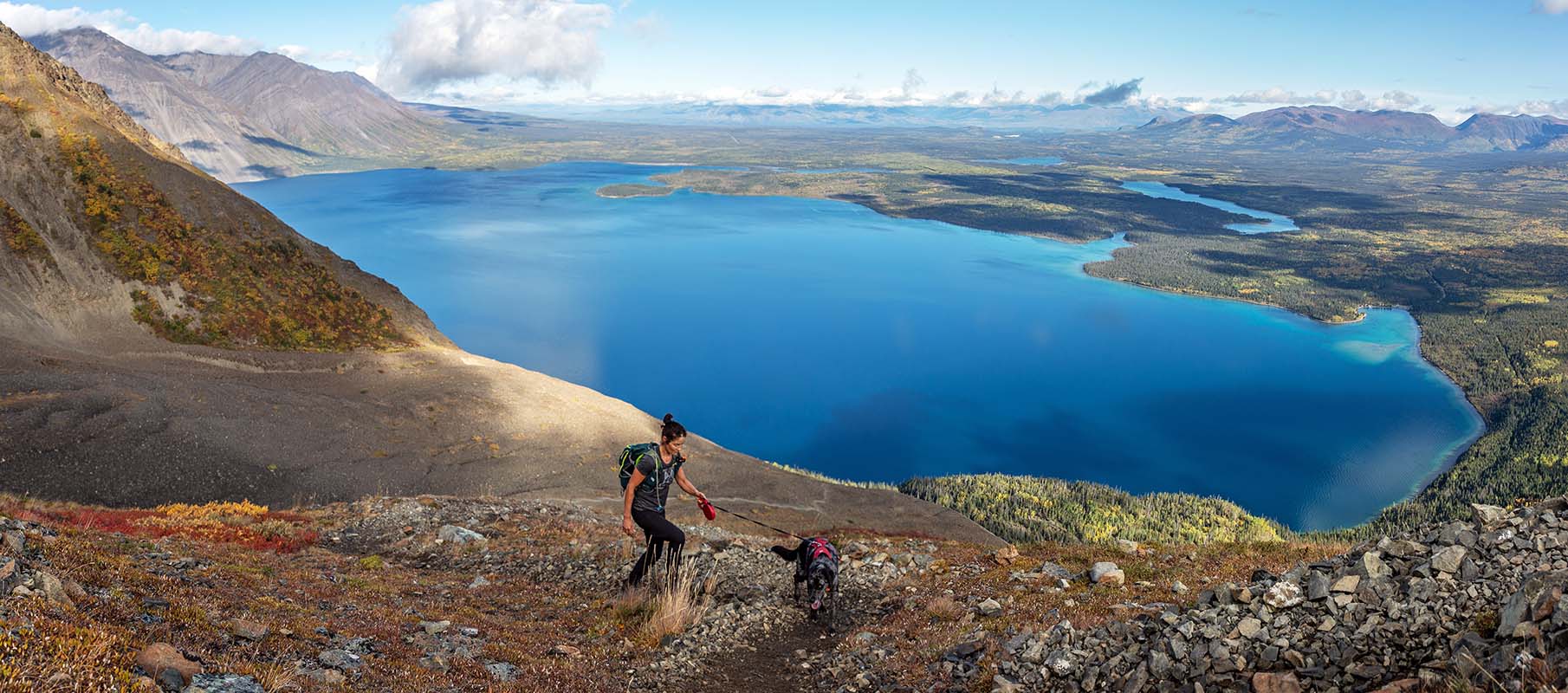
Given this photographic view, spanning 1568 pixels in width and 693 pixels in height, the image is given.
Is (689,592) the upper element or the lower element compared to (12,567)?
lower

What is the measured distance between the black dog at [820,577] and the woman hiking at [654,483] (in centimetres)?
267

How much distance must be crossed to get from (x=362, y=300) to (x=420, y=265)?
12673cm

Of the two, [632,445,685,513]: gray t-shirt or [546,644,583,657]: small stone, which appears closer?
[546,644,583,657]: small stone

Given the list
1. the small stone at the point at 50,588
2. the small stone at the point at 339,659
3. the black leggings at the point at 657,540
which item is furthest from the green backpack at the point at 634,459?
the small stone at the point at 50,588

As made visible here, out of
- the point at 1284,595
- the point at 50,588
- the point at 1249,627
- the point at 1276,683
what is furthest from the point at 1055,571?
the point at 50,588

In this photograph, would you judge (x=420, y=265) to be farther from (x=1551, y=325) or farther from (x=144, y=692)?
(x=1551, y=325)

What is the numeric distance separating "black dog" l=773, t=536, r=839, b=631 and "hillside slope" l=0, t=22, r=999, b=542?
104 feet

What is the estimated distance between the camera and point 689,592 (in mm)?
13172

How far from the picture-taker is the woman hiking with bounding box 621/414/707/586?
12516 mm

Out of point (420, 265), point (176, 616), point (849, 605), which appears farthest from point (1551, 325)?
point (420, 265)

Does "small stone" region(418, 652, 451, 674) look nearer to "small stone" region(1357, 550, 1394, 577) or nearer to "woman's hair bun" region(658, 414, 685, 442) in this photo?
"woman's hair bun" region(658, 414, 685, 442)

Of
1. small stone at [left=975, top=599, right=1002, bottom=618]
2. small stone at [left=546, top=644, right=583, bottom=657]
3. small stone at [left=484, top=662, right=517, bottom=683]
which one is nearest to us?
small stone at [left=484, top=662, right=517, bottom=683]

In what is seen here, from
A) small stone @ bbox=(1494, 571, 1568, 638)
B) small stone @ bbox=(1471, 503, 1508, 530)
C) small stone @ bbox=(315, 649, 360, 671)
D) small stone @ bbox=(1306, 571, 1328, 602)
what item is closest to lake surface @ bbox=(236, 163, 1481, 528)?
small stone @ bbox=(315, 649, 360, 671)

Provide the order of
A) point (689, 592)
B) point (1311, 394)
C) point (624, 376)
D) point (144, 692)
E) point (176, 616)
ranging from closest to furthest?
1. point (144, 692)
2. point (176, 616)
3. point (689, 592)
4. point (624, 376)
5. point (1311, 394)
